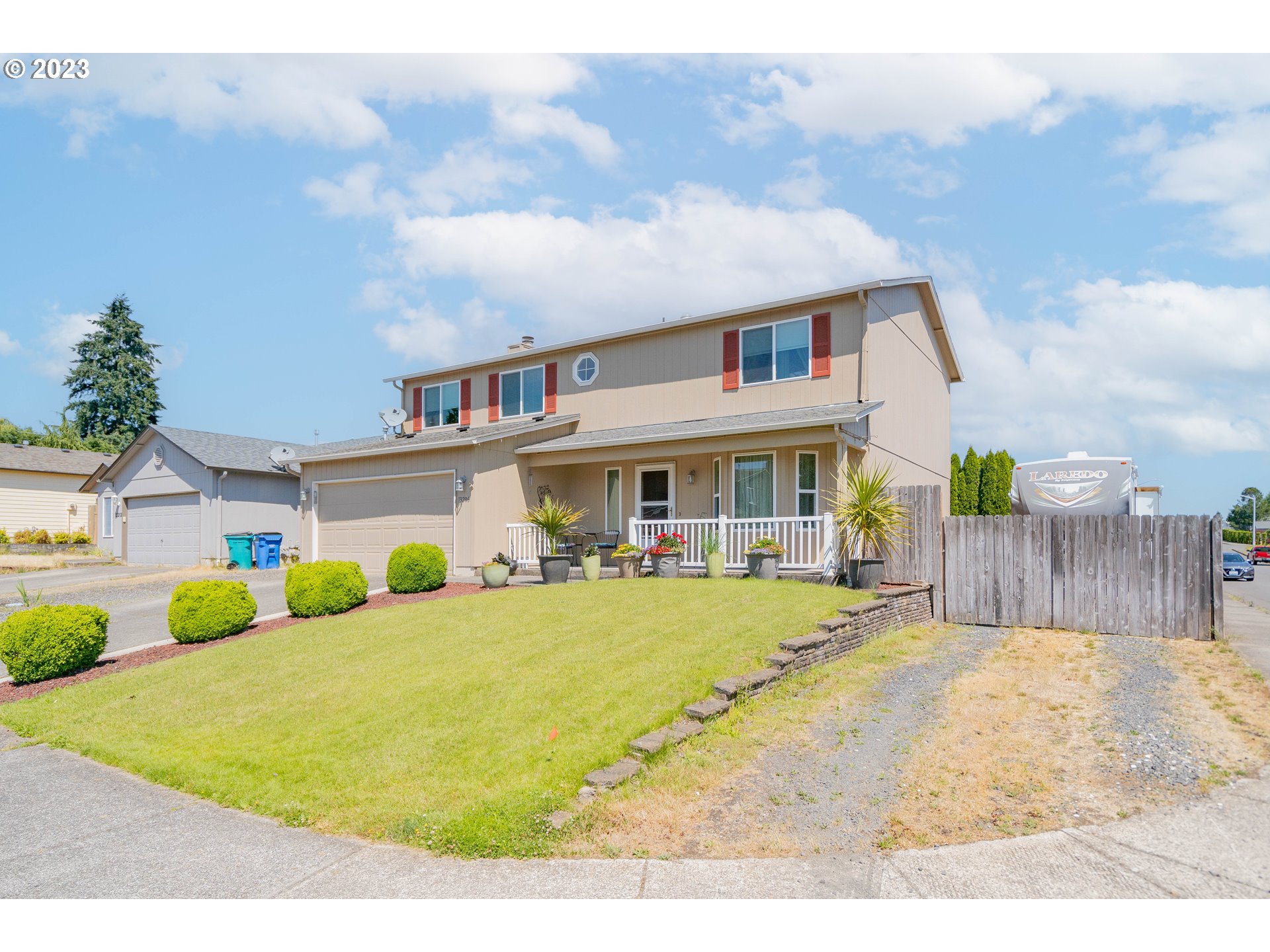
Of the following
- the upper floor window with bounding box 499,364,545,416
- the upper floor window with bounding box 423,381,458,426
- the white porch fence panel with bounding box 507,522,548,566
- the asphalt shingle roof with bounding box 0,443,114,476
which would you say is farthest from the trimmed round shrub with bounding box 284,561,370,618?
the asphalt shingle roof with bounding box 0,443,114,476

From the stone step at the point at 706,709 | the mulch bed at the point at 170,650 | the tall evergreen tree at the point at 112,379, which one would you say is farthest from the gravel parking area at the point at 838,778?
the tall evergreen tree at the point at 112,379

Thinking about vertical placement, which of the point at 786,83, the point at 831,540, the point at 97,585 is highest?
the point at 786,83

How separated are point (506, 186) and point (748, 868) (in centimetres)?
1176

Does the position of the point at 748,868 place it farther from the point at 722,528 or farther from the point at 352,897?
the point at 722,528

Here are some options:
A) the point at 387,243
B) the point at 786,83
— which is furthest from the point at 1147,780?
the point at 387,243

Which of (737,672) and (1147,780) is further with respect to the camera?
(737,672)

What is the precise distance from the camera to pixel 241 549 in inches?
883

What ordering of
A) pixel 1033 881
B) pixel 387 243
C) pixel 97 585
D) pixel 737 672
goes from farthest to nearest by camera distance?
pixel 97 585 < pixel 387 243 < pixel 737 672 < pixel 1033 881

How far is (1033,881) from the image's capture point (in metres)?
3.86

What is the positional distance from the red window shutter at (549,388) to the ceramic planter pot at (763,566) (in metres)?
8.60

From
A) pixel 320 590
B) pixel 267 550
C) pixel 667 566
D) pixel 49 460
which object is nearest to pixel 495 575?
pixel 320 590

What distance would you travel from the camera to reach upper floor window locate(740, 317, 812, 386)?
15992 mm

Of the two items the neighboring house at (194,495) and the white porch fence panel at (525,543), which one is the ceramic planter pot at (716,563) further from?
the neighboring house at (194,495)

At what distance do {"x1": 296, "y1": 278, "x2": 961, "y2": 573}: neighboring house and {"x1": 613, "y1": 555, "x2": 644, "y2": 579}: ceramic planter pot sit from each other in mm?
1066
